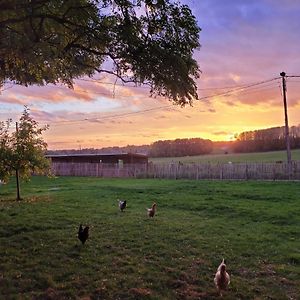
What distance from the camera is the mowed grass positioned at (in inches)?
307

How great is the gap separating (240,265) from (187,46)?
525 cm

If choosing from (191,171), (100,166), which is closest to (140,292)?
(191,171)

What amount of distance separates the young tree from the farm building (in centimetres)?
3977

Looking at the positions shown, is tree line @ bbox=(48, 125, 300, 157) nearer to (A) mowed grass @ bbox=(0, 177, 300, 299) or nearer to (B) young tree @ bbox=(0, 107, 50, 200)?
(B) young tree @ bbox=(0, 107, 50, 200)

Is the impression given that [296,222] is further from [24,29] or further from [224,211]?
[24,29]

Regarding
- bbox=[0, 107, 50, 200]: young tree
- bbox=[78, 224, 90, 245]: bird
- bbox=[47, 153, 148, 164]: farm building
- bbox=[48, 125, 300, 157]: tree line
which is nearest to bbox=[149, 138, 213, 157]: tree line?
bbox=[48, 125, 300, 157]: tree line

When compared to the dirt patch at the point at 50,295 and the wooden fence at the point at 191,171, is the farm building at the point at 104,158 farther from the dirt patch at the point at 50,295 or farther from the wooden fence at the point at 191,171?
the dirt patch at the point at 50,295

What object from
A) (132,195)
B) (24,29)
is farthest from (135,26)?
(132,195)

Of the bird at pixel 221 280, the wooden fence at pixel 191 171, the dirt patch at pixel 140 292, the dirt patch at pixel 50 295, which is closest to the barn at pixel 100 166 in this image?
the wooden fence at pixel 191 171

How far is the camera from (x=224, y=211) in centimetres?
1788

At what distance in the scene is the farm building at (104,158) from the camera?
65062mm

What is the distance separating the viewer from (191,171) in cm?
4544

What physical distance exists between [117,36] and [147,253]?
17.5ft

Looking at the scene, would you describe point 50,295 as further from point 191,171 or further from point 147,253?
point 191,171
